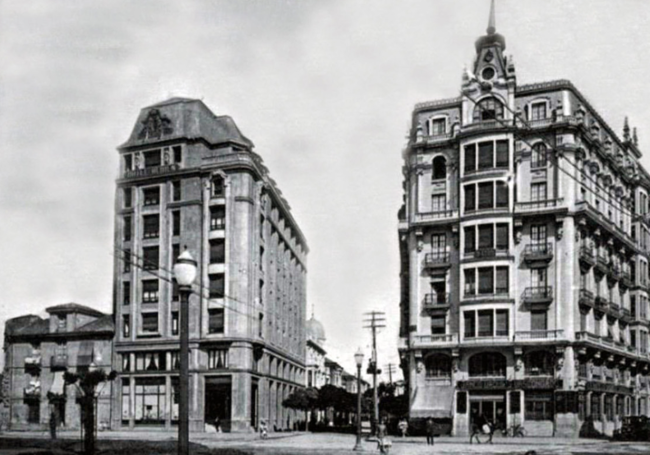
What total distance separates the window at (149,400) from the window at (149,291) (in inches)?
258

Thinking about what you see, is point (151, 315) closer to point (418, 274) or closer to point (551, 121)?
point (418, 274)

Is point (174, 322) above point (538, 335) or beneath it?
above

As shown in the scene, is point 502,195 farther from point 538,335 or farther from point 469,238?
point 538,335

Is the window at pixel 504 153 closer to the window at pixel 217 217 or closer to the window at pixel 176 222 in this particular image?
the window at pixel 217 217

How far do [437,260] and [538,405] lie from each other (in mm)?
13165

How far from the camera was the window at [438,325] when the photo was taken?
6109 cm

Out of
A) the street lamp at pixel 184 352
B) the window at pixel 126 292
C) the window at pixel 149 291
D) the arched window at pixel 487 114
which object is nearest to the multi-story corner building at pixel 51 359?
the window at pixel 126 292

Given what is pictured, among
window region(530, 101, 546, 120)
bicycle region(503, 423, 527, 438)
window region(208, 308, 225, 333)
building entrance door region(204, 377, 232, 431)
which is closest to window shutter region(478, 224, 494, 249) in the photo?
window region(530, 101, 546, 120)

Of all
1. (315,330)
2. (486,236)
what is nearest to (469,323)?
(486,236)

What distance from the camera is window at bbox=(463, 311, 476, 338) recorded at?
58.9 metres

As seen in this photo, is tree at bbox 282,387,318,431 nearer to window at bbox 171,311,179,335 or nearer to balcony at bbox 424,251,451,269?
window at bbox 171,311,179,335

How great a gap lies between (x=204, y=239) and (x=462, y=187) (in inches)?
841

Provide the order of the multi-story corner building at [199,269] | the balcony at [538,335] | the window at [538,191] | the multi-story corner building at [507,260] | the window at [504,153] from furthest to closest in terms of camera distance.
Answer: the multi-story corner building at [199,269]
the window at [538,191]
the window at [504,153]
the multi-story corner building at [507,260]
the balcony at [538,335]

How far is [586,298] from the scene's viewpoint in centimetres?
5862
